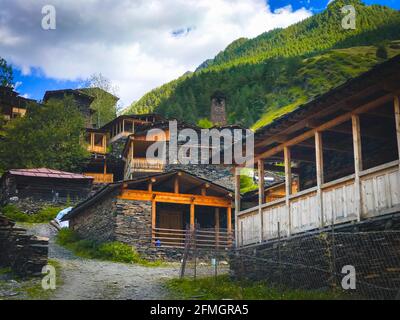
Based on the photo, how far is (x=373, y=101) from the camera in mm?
12727

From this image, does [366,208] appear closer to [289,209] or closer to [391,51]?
[289,209]

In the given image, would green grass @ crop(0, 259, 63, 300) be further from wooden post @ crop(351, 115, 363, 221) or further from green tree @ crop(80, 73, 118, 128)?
green tree @ crop(80, 73, 118, 128)

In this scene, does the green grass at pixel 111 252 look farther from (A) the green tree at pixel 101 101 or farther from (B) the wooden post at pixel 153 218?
(A) the green tree at pixel 101 101

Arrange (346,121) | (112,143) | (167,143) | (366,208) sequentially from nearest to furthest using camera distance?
(366,208) < (346,121) < (167,143) < (112,143)

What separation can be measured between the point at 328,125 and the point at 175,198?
13570 millimetres

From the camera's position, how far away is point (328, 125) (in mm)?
14242

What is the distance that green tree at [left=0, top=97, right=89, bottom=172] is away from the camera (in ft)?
152

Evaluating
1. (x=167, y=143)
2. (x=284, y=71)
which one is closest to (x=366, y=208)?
(x=167, y=143)

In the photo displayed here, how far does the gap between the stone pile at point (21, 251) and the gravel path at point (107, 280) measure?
1005 millimetres

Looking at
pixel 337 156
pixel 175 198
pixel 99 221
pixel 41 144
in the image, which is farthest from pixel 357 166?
pixel 41 144

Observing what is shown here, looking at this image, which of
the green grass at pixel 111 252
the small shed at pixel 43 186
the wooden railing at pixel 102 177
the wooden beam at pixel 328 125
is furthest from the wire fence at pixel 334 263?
the wooden railing at pixel 102 177

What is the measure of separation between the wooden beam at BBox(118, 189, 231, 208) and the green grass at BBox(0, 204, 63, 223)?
13415mm

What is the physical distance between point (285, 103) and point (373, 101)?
80.8 m
